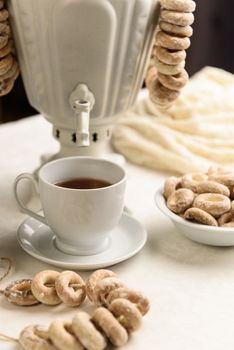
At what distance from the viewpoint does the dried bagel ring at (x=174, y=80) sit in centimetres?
79

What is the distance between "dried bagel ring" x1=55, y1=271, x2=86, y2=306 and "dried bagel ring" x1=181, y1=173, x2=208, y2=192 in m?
0.18

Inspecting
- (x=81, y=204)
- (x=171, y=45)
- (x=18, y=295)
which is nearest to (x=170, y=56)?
(x=171, y=45)

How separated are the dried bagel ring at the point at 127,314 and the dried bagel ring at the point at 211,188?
21cm

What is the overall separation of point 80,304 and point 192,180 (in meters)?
0.22

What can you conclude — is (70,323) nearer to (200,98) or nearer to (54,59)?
(54,59)

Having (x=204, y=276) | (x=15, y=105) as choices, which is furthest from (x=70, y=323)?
(x=15, y=105)

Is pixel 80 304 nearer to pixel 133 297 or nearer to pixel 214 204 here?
pixel 133 297

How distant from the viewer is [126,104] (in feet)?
2.75

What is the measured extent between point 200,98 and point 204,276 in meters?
0.43

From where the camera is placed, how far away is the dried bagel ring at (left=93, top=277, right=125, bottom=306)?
58 cm

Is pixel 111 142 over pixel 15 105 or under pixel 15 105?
over

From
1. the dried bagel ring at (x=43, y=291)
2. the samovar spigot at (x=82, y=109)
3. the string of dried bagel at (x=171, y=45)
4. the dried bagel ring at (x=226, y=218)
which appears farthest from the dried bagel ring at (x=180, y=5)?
the dried bagel ring at (x=43, y=291)

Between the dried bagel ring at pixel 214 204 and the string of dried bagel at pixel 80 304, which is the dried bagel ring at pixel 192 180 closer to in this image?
the dried bagel ring at pixel 214 204

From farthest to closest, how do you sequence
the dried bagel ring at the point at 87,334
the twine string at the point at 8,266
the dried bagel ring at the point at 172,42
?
the dried bagel ring at the point at 172,42 < the twine string at the point at 8,266 < the dried bagel ring at the point at 87,334
